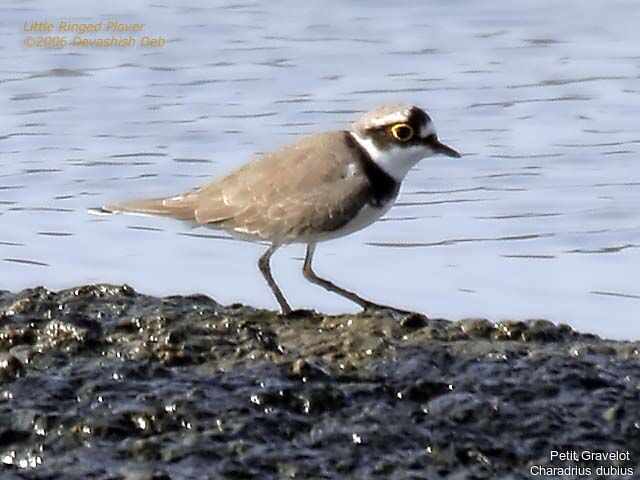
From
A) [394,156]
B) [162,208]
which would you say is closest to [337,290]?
[394,156]

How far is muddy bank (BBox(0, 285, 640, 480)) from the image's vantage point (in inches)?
229

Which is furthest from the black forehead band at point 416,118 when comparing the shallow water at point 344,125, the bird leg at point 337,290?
the shallow water at point 344,125

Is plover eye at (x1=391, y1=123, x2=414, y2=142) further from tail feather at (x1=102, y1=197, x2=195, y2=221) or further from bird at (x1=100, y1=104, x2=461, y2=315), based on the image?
tail feather at (x1=102, y1=197, x2=195, y2=221)

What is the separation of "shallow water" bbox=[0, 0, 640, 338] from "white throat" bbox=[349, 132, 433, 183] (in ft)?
5.50

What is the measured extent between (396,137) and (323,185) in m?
0.40

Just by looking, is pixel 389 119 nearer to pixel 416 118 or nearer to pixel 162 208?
pixel 416 118

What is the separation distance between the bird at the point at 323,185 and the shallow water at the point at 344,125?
1.60 meters

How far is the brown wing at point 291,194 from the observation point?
295 inches

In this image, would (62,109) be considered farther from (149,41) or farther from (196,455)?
(196,455)

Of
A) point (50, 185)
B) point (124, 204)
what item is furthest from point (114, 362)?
point (50, 185)

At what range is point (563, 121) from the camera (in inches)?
490

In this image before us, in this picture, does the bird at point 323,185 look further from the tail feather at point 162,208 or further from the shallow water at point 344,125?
the shallow water at point 344,125

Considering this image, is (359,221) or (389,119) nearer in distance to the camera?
(359,221)

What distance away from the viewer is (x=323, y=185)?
7.55m
